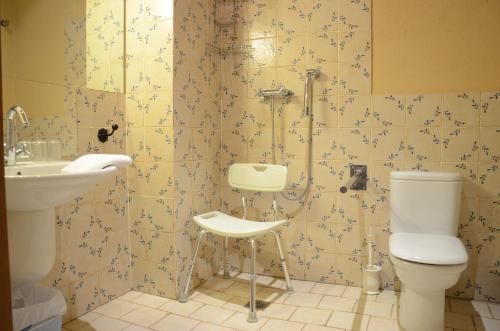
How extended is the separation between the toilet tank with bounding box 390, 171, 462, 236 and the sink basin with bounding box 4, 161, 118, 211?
154cm

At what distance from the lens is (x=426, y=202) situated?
2105 mm

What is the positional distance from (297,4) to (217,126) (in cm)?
96

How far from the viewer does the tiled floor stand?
6.35 feet

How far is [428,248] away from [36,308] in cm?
168

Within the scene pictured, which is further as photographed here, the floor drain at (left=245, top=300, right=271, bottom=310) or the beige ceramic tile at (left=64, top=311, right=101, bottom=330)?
the floor drain at (left=245, top=300, right=271, bottom=310)

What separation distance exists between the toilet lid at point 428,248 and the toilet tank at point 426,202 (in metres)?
0.06

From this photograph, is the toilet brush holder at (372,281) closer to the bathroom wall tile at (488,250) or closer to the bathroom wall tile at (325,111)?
the bathroom wall tile at (488,250)

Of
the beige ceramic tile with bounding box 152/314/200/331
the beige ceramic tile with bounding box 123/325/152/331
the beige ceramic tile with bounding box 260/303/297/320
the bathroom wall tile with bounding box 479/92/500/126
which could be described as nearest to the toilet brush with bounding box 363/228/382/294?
the beige ceramic tile with bounding box 260/303/297/320

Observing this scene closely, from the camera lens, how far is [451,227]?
2.07m

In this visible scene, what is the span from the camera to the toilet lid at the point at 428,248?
167cm

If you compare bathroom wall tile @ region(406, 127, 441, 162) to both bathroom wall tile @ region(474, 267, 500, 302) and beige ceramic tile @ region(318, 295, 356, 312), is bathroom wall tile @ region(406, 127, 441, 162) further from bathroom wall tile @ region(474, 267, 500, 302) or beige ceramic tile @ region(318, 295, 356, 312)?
beige ceramic tile @ region(318, 295, 356, 312)

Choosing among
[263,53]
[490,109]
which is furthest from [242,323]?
[490,109]

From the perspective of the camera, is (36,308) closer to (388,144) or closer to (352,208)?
(352,208)

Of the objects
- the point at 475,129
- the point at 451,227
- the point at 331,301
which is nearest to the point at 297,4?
Result: the point at 475,129
